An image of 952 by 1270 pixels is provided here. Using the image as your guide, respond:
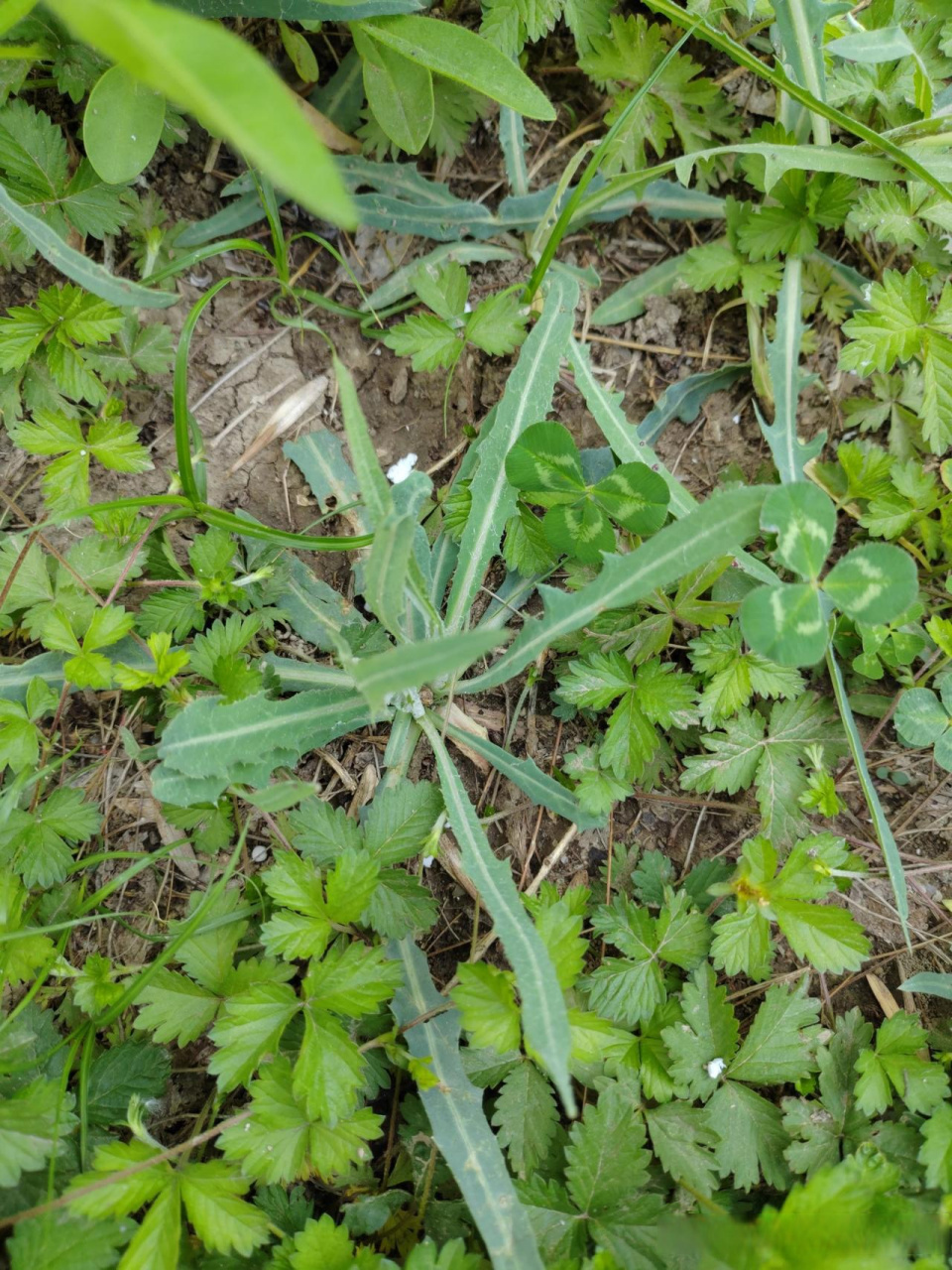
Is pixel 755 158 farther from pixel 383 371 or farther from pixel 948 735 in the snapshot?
pixel 948 735

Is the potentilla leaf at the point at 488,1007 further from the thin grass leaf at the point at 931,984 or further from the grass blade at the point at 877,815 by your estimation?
the thin grass leaf at the point at 931,984

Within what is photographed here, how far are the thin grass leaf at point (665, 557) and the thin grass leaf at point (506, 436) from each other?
24cm

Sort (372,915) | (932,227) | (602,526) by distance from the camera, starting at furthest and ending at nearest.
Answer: (932,227)
(602,526)
(372,915)

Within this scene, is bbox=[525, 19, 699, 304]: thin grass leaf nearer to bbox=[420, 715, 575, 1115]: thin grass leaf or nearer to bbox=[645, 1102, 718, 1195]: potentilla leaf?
bbox=[420, 715, 575, 1115]: thin grass leaf

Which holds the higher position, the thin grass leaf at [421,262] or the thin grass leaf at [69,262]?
the thin grass leaf at [69,262]

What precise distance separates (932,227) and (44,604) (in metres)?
2.39

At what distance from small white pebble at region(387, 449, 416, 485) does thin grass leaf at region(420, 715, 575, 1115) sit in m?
0.63

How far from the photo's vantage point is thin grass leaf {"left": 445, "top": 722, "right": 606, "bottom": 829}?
1915 millimetres

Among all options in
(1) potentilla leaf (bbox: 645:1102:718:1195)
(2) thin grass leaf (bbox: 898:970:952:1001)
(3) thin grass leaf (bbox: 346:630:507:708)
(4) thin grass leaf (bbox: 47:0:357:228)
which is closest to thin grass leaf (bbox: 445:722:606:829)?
(3) thin grass leaf (bbox: 346:630:507:708)

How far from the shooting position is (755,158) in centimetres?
215

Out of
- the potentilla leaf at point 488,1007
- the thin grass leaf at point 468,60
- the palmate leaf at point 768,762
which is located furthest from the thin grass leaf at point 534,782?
the thin grass leaf at point 468,60

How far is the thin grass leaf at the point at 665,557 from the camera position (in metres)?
1.51

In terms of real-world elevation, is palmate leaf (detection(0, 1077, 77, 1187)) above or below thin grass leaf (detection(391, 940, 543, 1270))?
above

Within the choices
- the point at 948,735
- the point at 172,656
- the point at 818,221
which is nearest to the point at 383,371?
the point at 172,656
